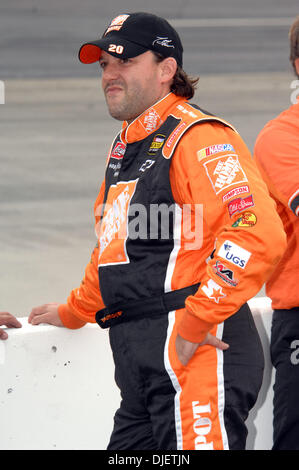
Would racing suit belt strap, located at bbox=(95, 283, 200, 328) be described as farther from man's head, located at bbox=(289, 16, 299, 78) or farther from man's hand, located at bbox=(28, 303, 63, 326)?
man's head, located at bbox=(289, 16, 299, 78)

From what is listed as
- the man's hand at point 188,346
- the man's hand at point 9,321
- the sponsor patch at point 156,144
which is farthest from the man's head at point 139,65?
the man's hand at point 9,321

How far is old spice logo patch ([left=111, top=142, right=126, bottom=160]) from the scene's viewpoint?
2.48 meters

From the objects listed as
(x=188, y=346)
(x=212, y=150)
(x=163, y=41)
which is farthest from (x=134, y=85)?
(x=188, y=346)

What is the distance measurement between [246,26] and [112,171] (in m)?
17.8

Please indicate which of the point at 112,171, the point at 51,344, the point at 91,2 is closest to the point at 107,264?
the point at 112,171

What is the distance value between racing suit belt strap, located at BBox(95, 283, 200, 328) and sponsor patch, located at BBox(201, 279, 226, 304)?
137mm

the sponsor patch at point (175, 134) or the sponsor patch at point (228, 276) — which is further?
the sponsor patch at point (175, 134)

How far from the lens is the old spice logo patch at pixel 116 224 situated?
91.7 inches

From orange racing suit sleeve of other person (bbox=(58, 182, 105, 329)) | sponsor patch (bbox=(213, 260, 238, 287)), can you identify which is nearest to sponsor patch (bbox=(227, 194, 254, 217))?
sponsor patch (bbox=(213, 260, 238, 287))

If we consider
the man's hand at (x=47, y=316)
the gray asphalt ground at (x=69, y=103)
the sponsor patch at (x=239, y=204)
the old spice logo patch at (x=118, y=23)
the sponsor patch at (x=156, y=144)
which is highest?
the old spice logo patch at (x=118, y=23)

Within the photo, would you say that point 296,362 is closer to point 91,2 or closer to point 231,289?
point 231,289

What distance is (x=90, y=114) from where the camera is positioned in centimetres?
1126

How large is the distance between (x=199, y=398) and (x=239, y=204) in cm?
54

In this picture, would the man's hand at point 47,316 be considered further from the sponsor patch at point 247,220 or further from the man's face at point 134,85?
the sponsor patch at point 247,220
